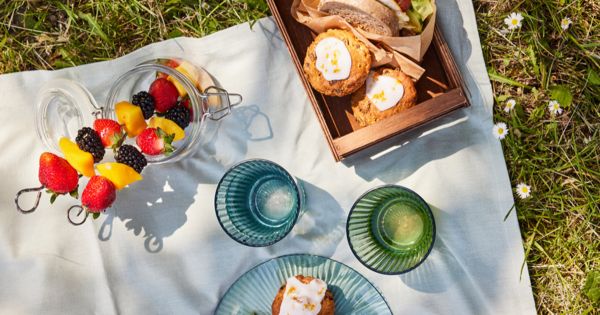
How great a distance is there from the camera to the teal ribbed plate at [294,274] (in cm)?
155

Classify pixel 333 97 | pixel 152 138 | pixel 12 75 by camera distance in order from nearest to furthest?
pixel 152 138, pixel 333 97, pixel 12 75

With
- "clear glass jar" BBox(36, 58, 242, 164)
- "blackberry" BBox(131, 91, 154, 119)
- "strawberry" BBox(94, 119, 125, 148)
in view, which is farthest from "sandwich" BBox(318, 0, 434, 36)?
"strawberry" BBox(94, 119, 125, 148)

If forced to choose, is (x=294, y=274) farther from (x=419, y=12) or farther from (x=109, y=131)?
(x=419, y=12)

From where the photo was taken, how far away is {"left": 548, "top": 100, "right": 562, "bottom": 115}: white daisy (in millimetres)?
1658

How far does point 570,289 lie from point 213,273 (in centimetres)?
99

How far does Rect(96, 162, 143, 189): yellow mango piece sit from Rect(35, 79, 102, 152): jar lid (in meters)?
0.17

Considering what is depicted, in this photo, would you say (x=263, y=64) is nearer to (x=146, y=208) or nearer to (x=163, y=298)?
(x=146, y=208)

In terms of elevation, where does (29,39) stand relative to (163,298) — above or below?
above

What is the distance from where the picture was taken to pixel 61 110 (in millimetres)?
1611

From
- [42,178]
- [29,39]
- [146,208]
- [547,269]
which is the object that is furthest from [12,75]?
[547,269]

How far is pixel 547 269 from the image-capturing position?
5.49 feet

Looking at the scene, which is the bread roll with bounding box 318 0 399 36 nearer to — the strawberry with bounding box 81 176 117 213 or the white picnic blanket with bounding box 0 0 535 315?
the white picnic blanket with bounding box 0 0 535 315

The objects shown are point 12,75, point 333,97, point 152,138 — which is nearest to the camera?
point 152,138

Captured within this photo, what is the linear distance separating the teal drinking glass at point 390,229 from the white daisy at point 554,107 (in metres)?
0.47
